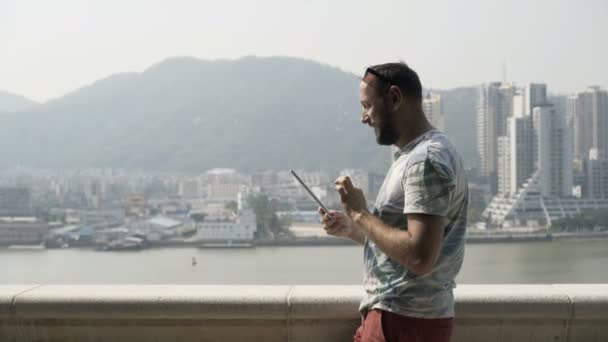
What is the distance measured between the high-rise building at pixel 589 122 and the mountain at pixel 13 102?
4397 cm

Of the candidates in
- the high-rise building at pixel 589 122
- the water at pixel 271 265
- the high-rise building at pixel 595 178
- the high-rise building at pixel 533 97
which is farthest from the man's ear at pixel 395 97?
the high-rise building at pixel 589 122

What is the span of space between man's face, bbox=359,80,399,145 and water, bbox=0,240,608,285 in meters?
16.7

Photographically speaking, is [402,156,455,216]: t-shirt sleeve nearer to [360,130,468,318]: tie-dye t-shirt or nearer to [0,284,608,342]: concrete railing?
[360,130,468,318]: tie-dye t-shirt

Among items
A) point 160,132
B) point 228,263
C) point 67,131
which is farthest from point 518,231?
point 67,131

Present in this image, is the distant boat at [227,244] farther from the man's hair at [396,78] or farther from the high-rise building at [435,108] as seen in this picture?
the man's hair at [396,78]

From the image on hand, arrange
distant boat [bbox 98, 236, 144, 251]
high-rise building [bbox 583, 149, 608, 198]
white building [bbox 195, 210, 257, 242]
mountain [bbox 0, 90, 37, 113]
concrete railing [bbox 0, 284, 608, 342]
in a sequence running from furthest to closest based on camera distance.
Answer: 1. mountain [bbox 0, 90, 37, 113]
2. high-rise building [bbox 583, 149, 608, 198]
3. distant boat [bbox 98, 236, 144, 251]
4. white building [bbox 195, 210, 257, 242]
5. concrete railing [bbox 0, 284, 608, 342]

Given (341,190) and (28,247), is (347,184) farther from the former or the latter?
(28,247)

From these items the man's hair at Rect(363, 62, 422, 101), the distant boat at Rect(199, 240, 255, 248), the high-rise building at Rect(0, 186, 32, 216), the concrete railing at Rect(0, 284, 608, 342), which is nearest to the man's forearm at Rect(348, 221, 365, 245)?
the man's hair at Rect(363, 62, 422, 101)

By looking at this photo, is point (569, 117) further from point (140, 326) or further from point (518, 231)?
point (140, 326)

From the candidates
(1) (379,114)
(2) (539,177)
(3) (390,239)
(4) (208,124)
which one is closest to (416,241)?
(3) (390,239)

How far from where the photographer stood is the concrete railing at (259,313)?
1885 millimetres

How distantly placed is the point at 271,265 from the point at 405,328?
74.7 ft

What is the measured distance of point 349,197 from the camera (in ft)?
3.97

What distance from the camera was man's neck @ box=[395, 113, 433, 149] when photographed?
1.24m
